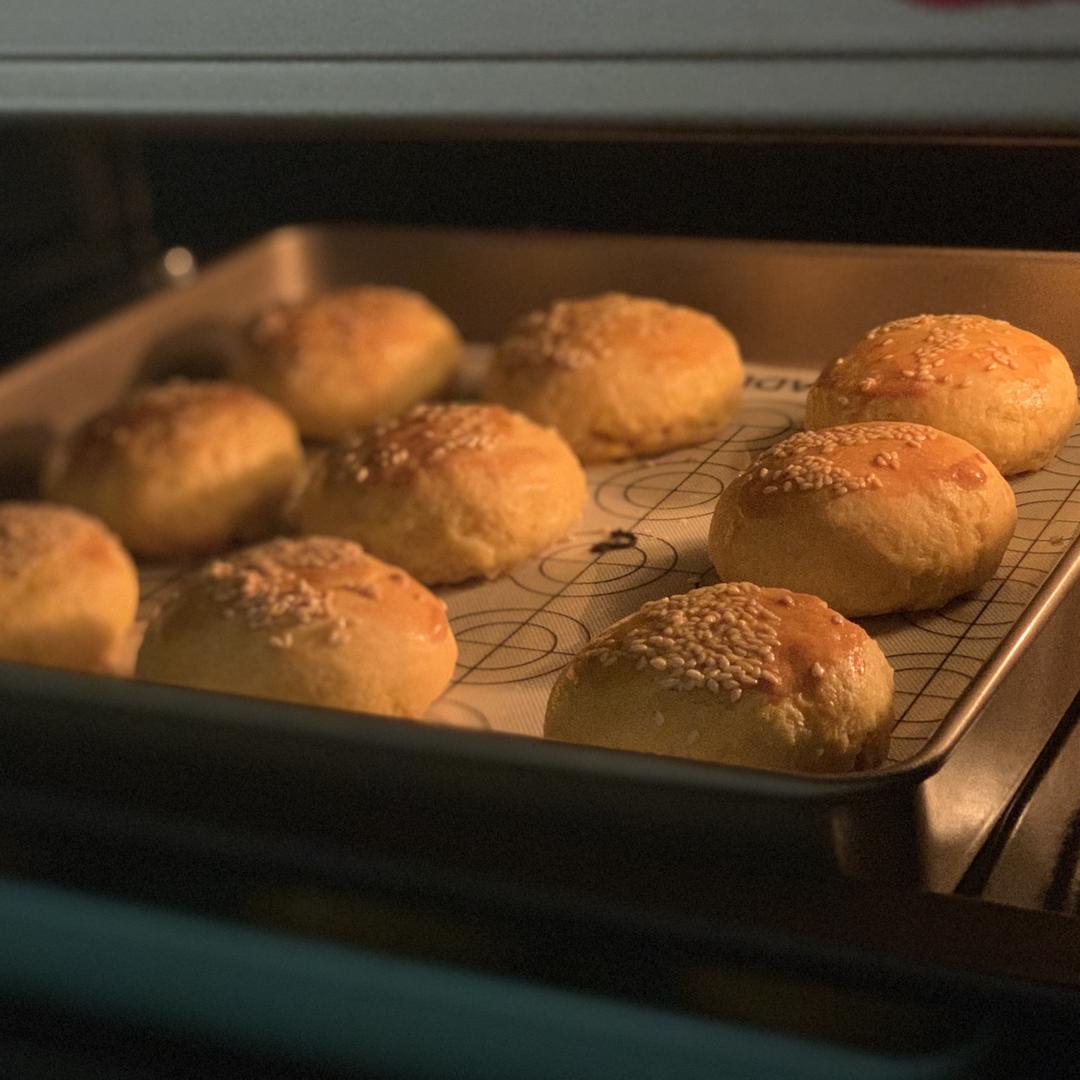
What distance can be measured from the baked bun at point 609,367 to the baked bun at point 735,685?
0.31m

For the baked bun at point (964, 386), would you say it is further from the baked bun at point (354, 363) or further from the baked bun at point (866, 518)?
the baked bun at point (354, 363)

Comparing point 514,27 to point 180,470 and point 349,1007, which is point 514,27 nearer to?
point 349,1007

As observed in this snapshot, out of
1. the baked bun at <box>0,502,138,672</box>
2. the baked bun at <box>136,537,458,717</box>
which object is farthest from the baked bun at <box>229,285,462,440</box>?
the baked bun at <box>136,537,458,717</box>

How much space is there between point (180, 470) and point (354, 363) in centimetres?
28

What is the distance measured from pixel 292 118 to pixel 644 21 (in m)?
0.21

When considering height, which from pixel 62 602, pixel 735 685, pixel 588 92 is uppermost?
pixel 588 92

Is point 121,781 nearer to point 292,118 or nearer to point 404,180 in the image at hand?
point 292,118

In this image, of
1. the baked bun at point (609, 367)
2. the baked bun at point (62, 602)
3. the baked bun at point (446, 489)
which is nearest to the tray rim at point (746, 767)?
the baked bun at point (609, 367)

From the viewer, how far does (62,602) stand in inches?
58.8

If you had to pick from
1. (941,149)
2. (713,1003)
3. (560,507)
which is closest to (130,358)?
(560,507)

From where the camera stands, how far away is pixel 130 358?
6.55ft

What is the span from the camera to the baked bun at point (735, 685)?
0.99 metres

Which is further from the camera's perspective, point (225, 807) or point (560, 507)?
point (560, 507)

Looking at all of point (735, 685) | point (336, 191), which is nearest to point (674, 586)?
point (735, 685)
